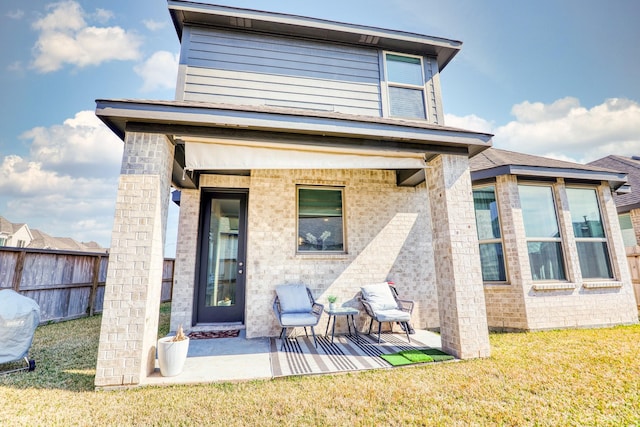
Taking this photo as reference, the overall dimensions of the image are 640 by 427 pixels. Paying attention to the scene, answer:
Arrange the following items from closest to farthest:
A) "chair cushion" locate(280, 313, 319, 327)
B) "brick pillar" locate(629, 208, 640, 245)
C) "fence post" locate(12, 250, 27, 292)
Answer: "chair cushion" locate(280, 313, 319, 327), "fence post" locate(12, 250, 27, 292), "brick pillar" locate(629, 208, 640, 245)

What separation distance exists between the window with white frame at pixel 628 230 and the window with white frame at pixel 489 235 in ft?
20.5

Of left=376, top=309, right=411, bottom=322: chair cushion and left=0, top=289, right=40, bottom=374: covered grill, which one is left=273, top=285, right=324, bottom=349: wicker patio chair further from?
left=0, top=289, right=40, bottom=374: covered grill

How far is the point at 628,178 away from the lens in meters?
9.30

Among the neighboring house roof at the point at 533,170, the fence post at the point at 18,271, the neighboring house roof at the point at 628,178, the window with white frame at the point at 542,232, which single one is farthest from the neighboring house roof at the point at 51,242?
the neighboring house roof at the point at 628,178

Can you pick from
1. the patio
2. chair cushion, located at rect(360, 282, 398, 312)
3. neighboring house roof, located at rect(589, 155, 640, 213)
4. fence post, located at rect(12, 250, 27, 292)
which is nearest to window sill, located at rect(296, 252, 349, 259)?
chair cushion, located at rect(360, 282, 398, 312)

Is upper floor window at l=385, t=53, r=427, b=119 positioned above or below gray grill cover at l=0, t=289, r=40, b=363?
above

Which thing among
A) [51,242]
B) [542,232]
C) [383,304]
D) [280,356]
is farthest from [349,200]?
[51,242]

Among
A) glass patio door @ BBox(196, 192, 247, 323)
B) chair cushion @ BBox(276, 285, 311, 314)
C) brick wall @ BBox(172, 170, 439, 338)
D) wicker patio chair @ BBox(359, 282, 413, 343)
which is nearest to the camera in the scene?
wicker patio chair @ BBox(359, 282, 413, 343)

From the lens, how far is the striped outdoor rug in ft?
10.7

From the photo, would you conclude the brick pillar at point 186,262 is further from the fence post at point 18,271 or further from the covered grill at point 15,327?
the fence post at point 18,271

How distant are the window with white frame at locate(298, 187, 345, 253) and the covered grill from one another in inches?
148

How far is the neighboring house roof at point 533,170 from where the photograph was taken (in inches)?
207

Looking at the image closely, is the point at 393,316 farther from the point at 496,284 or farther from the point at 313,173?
the point at 313,173

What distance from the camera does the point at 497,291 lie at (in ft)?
17.2
